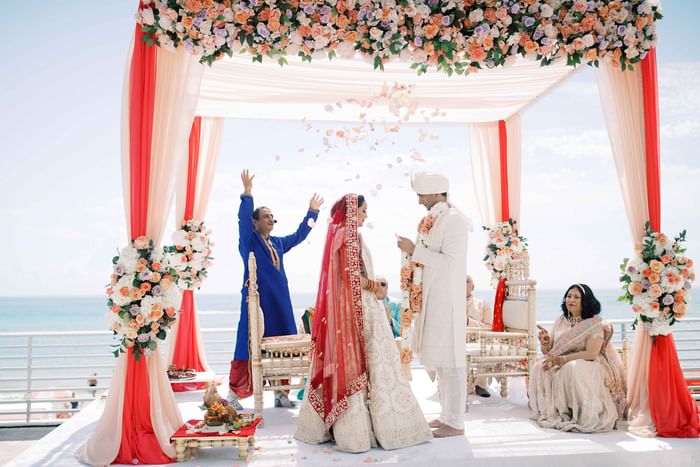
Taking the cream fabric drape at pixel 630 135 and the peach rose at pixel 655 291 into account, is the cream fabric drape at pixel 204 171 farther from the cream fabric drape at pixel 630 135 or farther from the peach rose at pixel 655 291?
the peach rose at pixel 655 291

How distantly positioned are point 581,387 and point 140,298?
10.9 feet

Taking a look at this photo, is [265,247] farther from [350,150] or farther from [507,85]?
[507,85]

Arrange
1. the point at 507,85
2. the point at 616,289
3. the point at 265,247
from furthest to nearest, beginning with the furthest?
the point at 616,289, the point at 507,85, the point at 265,247

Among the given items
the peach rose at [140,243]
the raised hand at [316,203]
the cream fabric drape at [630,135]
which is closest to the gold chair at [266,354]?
the peach rose at [140,243]

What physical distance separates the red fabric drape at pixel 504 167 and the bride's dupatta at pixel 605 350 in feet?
8.77

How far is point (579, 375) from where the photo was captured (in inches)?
173

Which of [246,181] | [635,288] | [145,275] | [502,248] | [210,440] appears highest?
[246,181]

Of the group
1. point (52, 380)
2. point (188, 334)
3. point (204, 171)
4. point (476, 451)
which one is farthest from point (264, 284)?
point (52, 380)

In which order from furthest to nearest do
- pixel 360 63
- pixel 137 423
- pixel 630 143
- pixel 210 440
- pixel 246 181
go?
pixel 246 181, pixel 360 63, pixel 630 143, pixel 137 423, pixel 210 440

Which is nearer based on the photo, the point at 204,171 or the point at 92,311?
the point at 204,171

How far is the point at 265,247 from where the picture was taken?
5.31m

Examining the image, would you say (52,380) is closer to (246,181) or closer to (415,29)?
(246,181)

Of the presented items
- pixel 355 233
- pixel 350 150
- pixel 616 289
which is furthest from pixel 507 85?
pixel 616 289

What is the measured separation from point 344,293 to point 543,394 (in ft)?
6.44
